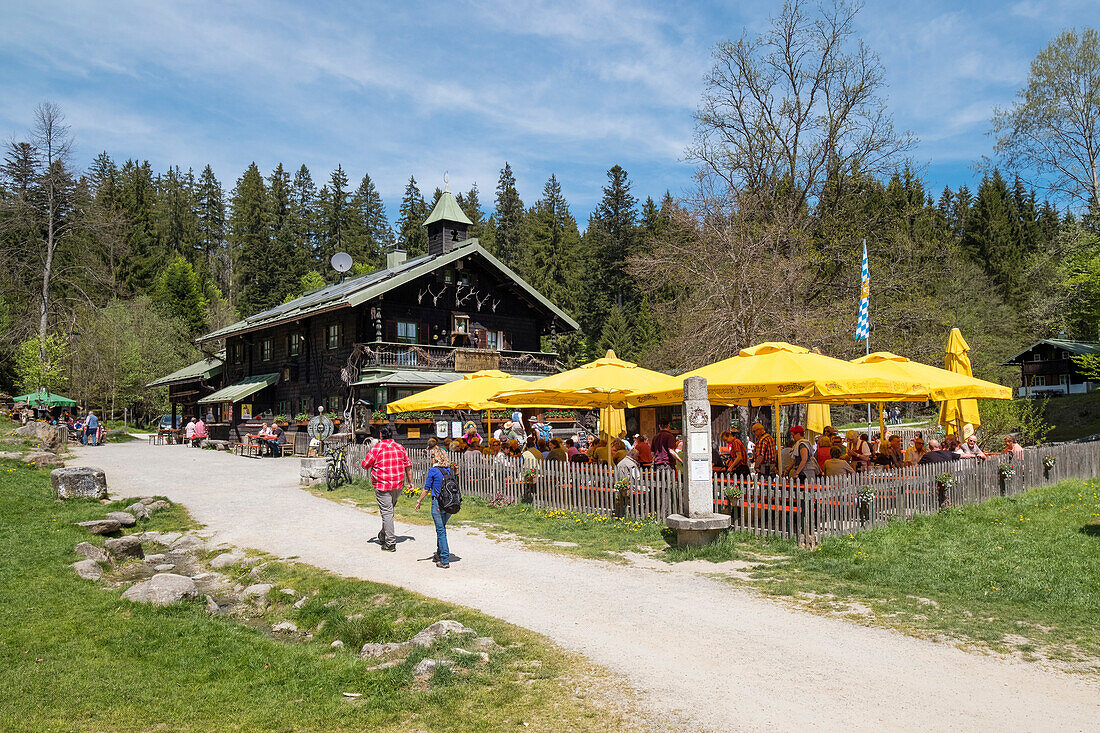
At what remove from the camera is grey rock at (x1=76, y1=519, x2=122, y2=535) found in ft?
39.8

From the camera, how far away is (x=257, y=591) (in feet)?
29.4

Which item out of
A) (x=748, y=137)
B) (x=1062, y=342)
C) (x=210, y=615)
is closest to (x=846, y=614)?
(x=210, y=615)

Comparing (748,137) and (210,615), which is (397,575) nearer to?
(210,615)

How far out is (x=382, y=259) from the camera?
75938 millimetres

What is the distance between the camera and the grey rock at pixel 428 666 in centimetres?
583

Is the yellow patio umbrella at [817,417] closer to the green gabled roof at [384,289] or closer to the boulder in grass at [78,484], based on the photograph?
the boulder in grass at [78,484]

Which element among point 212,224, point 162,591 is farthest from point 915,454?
point 212,224

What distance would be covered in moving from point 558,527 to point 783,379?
14.4ft

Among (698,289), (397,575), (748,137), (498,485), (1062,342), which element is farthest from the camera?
(1062,342)

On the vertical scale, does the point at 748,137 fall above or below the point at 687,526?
above

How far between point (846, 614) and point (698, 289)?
63.9 feet

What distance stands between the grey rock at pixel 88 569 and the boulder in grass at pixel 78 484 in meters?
6.13

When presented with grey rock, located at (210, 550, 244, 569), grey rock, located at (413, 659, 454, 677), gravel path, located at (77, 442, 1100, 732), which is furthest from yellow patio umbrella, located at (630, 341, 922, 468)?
grey rock, located at (210, 550, 244, 569)

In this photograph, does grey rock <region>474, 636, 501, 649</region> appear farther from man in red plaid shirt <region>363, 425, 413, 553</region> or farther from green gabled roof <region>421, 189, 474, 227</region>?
green gabled roof <region>421, 189, 474, 227</region>
